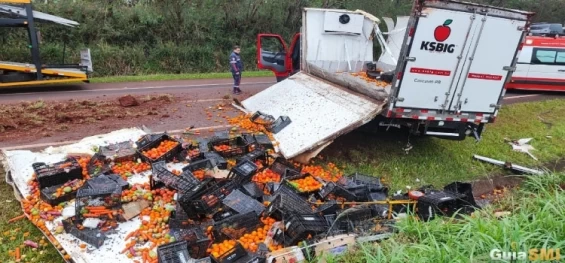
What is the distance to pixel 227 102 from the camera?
1070 cm

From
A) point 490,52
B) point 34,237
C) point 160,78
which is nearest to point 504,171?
point 490,52

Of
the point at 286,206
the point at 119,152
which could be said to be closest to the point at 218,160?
the point at 119,152

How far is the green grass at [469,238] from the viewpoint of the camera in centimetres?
302

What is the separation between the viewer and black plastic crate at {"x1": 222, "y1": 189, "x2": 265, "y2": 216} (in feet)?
14.6

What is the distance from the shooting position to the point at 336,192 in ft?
17.3

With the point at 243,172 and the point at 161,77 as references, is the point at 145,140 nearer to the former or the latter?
the point at 243,172

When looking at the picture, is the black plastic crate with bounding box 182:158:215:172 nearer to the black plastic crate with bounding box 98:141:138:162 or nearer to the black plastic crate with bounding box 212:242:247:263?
the black plastic crate with bounding box 98:141:138:162

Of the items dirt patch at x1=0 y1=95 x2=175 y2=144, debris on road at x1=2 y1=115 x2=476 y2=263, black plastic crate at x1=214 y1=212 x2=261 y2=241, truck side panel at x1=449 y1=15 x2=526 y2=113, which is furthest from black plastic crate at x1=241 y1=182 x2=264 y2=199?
dirt patch at x1=0 y1=95 x2=175 y2=144

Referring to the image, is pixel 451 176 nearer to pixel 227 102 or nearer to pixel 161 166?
pixel 161 166

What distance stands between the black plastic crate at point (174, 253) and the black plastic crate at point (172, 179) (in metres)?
1.18

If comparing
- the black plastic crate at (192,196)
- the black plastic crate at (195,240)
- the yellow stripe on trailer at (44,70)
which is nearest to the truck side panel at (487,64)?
the black plastic crate at (192,196)

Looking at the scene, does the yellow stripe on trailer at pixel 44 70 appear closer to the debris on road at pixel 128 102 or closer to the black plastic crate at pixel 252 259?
the debris on road at pixel 128 102

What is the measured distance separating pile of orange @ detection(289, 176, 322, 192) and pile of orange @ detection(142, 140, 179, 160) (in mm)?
2093

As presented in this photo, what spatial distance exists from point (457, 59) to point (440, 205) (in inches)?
111
